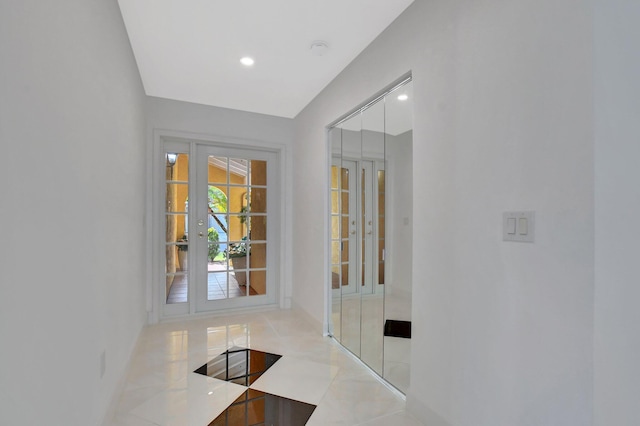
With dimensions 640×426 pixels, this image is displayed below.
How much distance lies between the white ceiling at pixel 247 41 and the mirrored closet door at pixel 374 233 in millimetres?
497

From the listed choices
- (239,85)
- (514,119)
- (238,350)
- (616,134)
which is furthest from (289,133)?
(616,134)

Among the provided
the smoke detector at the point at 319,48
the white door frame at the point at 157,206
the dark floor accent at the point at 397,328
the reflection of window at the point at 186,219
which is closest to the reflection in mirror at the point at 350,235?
the dark floor accent at the point at 397,328

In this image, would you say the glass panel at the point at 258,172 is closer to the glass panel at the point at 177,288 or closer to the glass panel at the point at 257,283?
the glass panel at the point at 257,283

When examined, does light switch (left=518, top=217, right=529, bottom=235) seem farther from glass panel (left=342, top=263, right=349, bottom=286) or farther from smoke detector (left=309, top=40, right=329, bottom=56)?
smoke detector (left=309, top=40, right=329, bottom=56)

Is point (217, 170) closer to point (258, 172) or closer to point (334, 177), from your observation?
point (258, 172)

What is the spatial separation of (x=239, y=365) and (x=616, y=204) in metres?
2.51

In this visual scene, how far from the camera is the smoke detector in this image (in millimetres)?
2336

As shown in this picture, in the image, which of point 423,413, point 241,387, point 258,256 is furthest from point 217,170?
point 423,413

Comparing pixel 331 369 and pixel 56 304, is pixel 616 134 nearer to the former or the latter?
pixel 56 304

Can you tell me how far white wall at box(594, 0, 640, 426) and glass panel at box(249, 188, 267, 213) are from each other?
11.2 feet

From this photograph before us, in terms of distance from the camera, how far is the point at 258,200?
403 centimetres

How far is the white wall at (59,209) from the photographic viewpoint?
0.83m

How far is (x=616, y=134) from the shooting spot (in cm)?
106

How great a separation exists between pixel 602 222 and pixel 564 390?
2.03 ft
